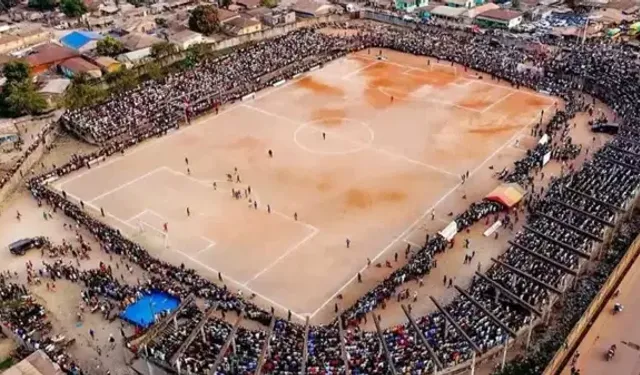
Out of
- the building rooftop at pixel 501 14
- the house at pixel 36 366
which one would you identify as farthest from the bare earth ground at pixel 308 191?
the building rooftop at pixel 501 14

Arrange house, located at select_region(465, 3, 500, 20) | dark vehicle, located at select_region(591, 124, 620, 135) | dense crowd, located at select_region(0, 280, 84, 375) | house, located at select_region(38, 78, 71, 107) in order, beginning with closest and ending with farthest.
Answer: dense crowd, located at select_region(0, 280, 84, 375) → dark vehicle, located at select_region(591, 124, 620, 135) → house, located at select_region(38, 78, 71, 107) → house, located at select_region(465, 3, 500, 20)

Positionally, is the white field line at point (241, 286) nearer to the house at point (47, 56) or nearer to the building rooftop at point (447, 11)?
the house at point (47, 56)

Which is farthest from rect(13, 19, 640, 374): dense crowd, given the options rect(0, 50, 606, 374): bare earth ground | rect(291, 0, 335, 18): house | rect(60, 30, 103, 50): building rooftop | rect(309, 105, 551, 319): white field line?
rect(60, 30, 103, 50): building rooftop

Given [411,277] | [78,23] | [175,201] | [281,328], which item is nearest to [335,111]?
[175,201]

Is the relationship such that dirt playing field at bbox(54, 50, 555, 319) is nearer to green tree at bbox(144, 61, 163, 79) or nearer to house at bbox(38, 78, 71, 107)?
green tree at bbox(144, 61, 163, 79)

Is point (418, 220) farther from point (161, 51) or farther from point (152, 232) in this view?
point (161, 51)

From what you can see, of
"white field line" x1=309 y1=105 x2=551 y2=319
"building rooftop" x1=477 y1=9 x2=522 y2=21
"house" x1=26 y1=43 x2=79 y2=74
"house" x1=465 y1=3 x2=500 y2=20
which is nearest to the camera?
"white field line" x1=309 y1=105 x2=551 y2=319
